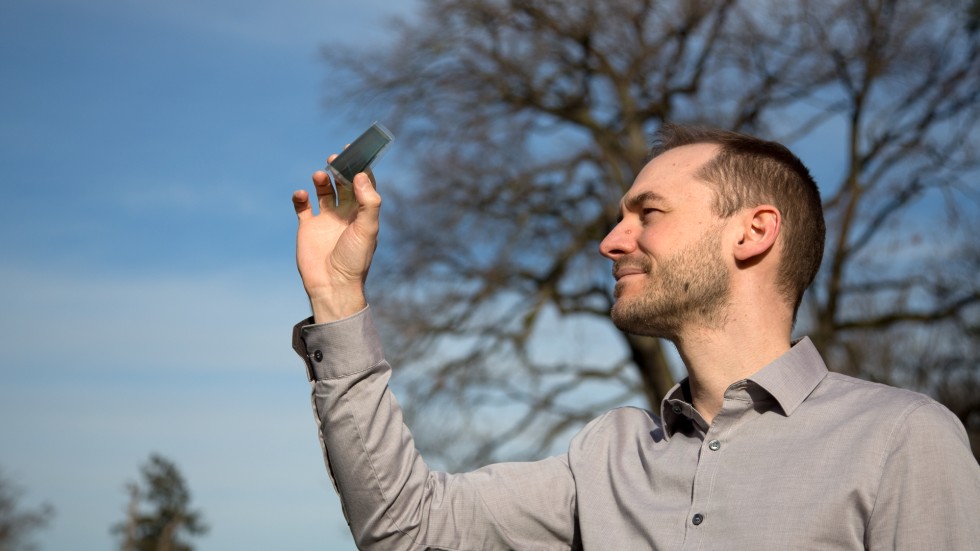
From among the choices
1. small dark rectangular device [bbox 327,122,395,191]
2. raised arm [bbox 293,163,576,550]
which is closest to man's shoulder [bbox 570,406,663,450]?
raised arm [bbox 293,163,576,550]

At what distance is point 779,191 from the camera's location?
2.65 metres

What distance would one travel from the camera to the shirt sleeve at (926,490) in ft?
6.45

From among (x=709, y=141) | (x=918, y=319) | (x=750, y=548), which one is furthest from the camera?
(x=918, y=319)

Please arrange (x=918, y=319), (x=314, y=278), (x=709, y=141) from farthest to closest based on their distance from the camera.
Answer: (x=918, y=319) < (x=709, y=141) < (x=314, y=278)

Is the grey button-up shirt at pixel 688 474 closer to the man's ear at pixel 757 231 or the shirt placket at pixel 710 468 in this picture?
the shirt placket at pixel 710 468

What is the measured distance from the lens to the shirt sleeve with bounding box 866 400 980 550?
197 cm

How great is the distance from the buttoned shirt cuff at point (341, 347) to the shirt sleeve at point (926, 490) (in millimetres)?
1111

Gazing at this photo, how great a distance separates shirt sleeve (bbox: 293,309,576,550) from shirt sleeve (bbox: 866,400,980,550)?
827 mm

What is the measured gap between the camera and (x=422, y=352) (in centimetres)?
1245

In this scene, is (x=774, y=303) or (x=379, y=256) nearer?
(x=774, y=303)

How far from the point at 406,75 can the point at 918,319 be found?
6.31m

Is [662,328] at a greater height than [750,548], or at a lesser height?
greater

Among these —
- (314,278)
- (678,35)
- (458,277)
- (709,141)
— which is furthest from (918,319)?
(314,278)

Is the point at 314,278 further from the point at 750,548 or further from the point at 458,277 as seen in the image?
the point at 458,277
